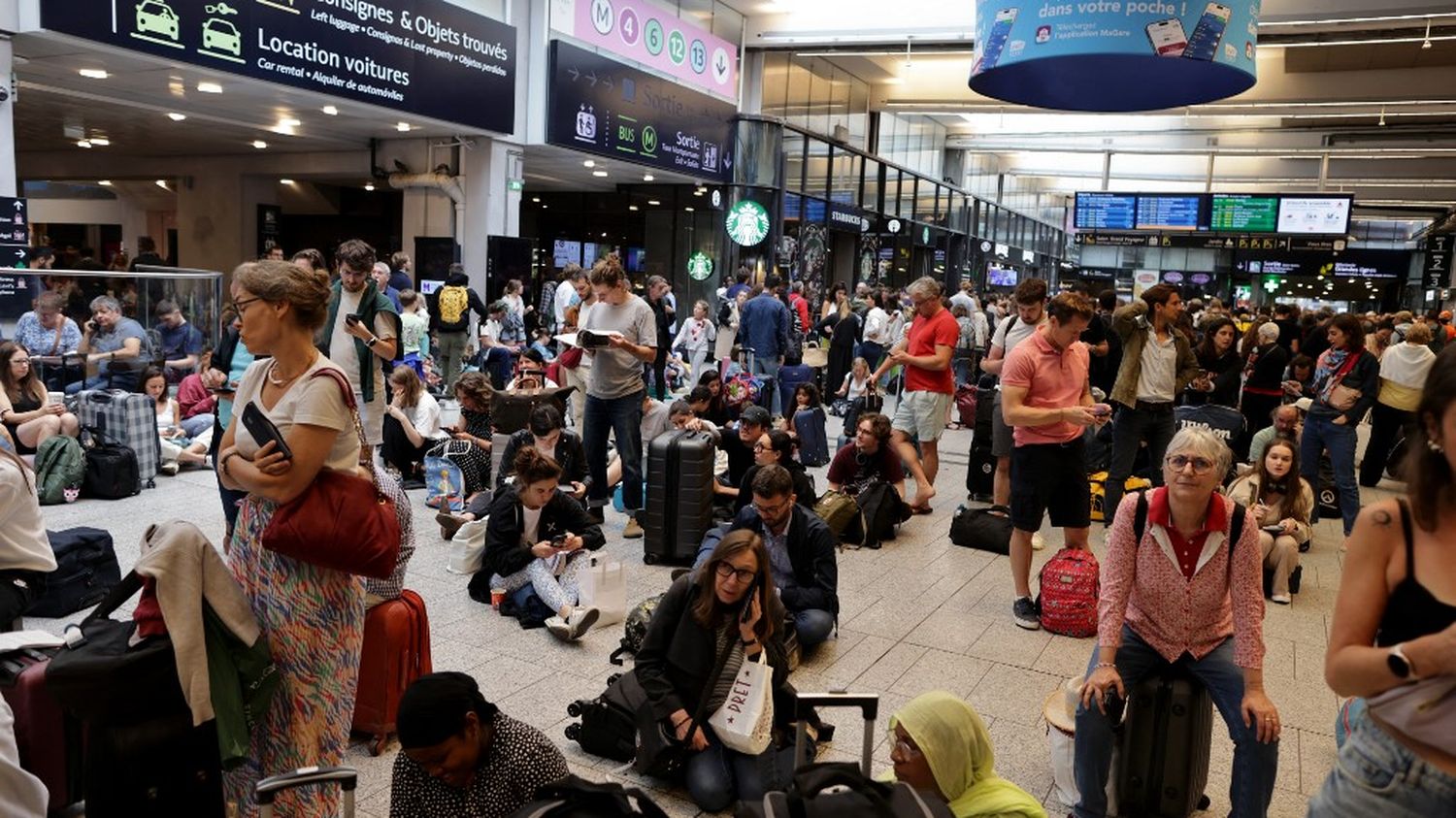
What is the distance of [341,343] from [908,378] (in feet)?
15.6

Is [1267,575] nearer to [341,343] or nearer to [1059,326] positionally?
[1059,326]

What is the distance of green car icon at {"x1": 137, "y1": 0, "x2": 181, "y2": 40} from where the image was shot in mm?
9828

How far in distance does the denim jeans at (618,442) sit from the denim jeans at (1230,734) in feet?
14.5

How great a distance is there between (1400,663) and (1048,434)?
3.81m

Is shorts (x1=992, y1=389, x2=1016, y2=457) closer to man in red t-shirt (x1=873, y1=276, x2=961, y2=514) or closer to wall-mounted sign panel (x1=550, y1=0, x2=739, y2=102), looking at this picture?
man in red t-shirt (x1=873, y1=276, x2=961, y2=514)

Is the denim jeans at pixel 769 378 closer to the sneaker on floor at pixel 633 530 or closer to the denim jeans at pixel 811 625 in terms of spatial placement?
the sneaker on floor at pixel 633 530

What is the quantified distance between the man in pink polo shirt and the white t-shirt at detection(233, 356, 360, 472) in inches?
143

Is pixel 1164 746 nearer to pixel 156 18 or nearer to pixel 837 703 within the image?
pixel 837 703

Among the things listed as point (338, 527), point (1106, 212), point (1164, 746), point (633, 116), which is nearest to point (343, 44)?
point (633, 116)

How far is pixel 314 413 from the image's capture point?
2686 mm

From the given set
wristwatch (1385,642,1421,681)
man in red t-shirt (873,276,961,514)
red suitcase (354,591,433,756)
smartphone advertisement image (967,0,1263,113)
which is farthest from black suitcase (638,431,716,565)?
wristwatch (1385,642,1421,681)

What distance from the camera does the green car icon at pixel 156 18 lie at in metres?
9.83

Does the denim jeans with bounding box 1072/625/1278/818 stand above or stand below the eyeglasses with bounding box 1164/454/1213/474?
below

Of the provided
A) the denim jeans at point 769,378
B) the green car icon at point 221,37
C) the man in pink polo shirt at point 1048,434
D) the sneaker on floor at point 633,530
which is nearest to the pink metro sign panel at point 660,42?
the green car icon at point 221,37
